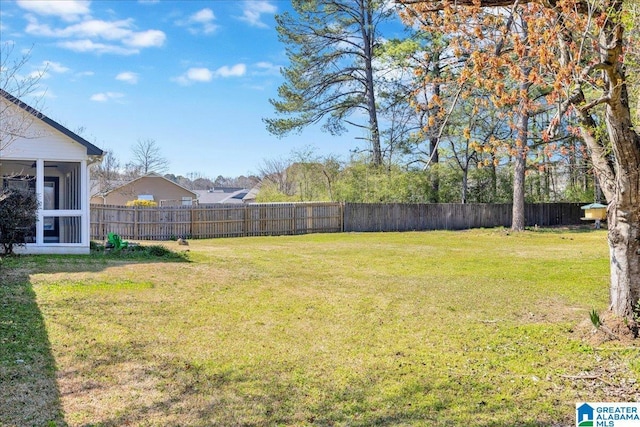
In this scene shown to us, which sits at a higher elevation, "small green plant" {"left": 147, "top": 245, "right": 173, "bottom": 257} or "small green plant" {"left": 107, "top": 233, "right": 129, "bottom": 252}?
"small green plant" {"left": 107, "top": 233, "right": 129, "bottom": 252}

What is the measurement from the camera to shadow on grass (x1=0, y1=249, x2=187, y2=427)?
315cm

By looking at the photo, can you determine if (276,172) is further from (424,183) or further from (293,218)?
(293,218)

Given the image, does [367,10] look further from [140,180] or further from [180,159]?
[180,159]

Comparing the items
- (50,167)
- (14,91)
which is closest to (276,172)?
(50,167)

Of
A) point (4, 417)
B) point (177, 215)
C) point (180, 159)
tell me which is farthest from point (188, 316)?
point (180, 159)

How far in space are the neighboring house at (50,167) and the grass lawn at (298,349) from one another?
1903 millimetres

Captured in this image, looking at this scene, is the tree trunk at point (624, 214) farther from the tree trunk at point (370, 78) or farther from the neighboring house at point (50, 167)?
the tree trunk at point (370, 78)

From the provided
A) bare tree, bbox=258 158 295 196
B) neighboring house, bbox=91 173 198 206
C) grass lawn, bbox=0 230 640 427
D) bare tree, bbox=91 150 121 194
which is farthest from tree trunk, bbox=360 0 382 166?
bare tree, bbox=91 150 121 194

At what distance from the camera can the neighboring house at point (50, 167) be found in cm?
990

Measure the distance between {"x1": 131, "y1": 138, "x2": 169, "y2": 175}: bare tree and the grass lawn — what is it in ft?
110

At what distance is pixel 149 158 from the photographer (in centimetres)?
4081

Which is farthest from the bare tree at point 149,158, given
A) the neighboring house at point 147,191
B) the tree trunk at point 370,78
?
the tree trunk at point 370,78

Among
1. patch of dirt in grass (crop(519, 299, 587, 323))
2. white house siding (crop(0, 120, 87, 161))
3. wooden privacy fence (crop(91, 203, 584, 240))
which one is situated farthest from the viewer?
wooden privacy fence (crop(91, 203, 584, 240))

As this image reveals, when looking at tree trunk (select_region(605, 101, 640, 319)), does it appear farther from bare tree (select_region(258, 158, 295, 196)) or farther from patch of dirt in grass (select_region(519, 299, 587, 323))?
bare tree (select_region(258, 158, 295, 196))
